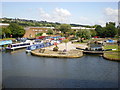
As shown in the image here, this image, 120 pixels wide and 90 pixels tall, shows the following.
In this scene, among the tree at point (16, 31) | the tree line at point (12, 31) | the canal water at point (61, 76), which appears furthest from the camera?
the tree at point (16, 31)

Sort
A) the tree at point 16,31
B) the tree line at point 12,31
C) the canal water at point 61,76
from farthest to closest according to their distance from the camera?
the tree at point 16,31 < the tree line at point 12,31 < the canal water at point 61,76

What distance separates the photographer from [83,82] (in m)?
5.66

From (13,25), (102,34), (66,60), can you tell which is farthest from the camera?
(102,34)

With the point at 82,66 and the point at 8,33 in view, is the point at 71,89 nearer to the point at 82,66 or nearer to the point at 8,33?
the point at 82,66

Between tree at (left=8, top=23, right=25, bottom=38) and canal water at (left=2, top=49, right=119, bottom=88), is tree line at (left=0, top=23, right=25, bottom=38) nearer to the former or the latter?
tree at (left=8, top=23, right=25, bottom=38)

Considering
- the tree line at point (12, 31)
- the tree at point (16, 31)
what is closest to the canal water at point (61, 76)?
the tree line at point (12, 31)

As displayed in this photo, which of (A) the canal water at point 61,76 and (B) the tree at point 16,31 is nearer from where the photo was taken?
(A) the canal water at point 61,76

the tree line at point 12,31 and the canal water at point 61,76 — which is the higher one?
the tree line at point 12,31

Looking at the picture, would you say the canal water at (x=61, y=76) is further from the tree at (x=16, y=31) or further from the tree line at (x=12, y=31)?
the tree at (x=16, y=31)

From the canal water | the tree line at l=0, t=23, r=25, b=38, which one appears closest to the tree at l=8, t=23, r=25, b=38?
the tree line at l=0, t=23, r=25, b=38

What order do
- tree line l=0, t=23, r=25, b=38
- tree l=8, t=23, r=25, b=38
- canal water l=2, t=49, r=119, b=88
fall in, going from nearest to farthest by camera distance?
1. canal water l=2, t=49, r=119, b=88
2. tree line l=0, t=23, r=25, b=38
3. tree l=8, t=23, r=25, b=38

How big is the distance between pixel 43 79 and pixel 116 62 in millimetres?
4279

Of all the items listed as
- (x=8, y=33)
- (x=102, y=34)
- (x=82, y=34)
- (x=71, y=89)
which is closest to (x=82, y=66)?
(x=71, y=89)

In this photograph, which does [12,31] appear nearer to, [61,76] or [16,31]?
[16,31]
